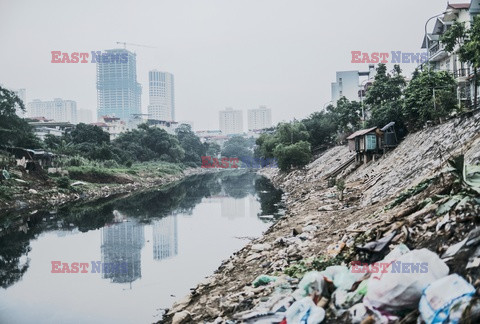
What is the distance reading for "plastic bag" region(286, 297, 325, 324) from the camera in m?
5.27

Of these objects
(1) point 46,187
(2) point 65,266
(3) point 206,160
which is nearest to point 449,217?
(2) point 65,266

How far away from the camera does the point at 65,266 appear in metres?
14.2

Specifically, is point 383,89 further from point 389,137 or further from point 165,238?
point 165,238

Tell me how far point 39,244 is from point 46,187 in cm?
1438

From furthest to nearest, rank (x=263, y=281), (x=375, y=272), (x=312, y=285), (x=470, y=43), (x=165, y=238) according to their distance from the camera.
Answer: (x=470, y=43), (x=165, y=238), (x=263, y=281), (x=312, y=285), (x=375, y=272)

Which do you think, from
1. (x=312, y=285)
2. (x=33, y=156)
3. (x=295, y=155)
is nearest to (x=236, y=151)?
(x=295, y=155)

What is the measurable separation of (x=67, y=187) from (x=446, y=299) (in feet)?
104

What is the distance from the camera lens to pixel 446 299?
443cm

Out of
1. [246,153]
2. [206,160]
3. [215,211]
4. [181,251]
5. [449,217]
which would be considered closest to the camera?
[449,217]

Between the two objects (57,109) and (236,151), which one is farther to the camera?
(57,109)

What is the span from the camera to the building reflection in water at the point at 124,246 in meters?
12.7

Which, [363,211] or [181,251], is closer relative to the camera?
[363,211]

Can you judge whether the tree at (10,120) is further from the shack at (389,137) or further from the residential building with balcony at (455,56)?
the residential building with balcony at (455,56)

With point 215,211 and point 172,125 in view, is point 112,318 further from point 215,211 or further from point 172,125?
point 172,125
